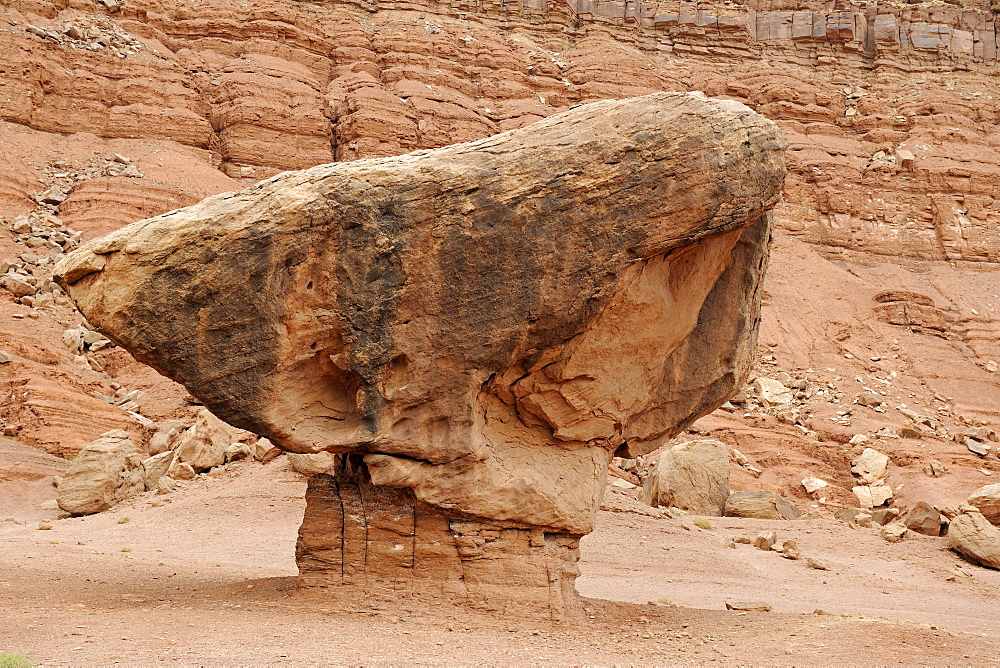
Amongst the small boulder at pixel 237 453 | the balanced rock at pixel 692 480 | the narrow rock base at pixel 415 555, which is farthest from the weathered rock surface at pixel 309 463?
the narrow rock base at pixel 415 555

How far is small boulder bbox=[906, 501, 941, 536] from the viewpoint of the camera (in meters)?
19.9

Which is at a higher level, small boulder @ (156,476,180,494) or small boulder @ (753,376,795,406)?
small boulder @ (156,476,180,494)

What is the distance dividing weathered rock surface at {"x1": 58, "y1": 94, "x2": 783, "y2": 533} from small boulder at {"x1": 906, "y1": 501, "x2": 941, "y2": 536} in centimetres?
1325

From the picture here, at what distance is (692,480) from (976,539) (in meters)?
5.88

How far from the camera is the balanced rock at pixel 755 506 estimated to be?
20828 mm

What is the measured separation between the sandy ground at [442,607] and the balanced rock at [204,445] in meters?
1.59

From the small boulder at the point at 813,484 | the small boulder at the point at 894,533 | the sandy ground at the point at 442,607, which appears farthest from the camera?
the small boulder at the point at 813,484

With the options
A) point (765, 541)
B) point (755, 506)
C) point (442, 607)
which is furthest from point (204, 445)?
point (442, 607)

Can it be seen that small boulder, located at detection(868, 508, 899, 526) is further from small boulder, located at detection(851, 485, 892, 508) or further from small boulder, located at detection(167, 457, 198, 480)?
small boulder, located at detection(167, 457, 198, 480)

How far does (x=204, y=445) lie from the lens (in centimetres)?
2086

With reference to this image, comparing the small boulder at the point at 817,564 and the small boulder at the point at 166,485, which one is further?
the small boulder at the point at 166,485

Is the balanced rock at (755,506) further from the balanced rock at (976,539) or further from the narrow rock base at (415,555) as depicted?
the narrow rock base at (415,555)

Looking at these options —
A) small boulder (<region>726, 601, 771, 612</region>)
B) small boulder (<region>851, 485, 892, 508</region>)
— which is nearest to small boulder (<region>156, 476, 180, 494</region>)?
small boulder (<region>726, 601, 771, 612</region>)

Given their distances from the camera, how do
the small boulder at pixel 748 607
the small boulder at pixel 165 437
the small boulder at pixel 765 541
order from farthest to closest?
the small boulder at pixel 165 437, the small boulder at pixel 765 541, the small boulder at pixel 748 607
